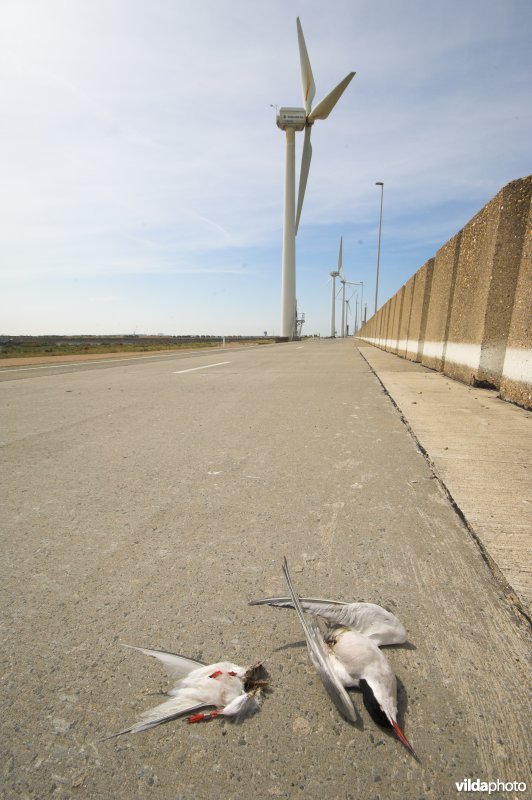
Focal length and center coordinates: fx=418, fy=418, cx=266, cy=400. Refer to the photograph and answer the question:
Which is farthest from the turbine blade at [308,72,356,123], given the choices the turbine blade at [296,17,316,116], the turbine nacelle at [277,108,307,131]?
the turbine nacelle at [277,108,307,131]

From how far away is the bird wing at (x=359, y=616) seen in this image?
1066mm

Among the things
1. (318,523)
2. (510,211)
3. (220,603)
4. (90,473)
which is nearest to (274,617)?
(220,603)

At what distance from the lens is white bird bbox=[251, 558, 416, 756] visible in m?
0.88

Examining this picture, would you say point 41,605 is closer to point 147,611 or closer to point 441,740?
point 147,611

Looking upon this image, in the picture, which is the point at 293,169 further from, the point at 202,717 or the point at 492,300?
the point at 202,717

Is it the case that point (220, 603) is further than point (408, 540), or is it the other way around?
point (408, 540)

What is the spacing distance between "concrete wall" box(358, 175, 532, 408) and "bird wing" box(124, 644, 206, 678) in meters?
3.64

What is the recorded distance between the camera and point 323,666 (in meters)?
0.97

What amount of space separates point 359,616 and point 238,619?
0.33 meters

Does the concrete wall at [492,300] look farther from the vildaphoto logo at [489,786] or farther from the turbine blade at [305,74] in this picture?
the turbine blade at [305,74]

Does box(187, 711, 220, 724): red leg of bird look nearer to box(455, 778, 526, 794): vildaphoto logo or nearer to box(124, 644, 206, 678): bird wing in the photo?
box(124, 644, 206, 678): bird wing

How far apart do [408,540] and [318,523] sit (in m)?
0.35

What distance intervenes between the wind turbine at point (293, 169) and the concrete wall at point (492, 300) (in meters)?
31.9

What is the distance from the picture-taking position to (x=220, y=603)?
1.20m
